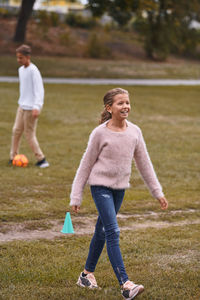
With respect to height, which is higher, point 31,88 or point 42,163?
point 31,88

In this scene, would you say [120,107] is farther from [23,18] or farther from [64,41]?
[64,41]

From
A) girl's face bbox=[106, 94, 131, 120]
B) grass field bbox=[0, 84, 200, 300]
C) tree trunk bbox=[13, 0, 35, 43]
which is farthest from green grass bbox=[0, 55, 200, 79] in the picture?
girl's face bbox=[106, 94, 131, 120]

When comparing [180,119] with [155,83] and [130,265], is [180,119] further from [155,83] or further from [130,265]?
[130,265]

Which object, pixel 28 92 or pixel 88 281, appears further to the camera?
pixel 28 92

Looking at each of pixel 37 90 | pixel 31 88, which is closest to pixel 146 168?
pixel 37 90

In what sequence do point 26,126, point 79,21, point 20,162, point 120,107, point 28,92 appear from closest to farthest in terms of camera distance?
point 120,107
point 28,92
point 26,126
point 20,162
point 79,21

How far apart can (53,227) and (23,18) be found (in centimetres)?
3040

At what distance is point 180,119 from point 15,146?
342 inches

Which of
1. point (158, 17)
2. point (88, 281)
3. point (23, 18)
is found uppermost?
point (88, 281)

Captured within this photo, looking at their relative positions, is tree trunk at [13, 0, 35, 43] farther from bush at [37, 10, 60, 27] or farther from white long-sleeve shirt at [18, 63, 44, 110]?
white long-sleeve shirt at [18, 63, 44, 110]

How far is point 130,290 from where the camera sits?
464 centimetres

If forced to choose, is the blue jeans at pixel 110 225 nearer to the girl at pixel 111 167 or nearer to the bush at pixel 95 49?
the girl at pixel 111 167

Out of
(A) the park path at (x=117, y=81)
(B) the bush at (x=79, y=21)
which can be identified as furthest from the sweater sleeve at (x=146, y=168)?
(B) the bush at (x=79, y=21)

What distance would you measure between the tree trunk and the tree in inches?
204
